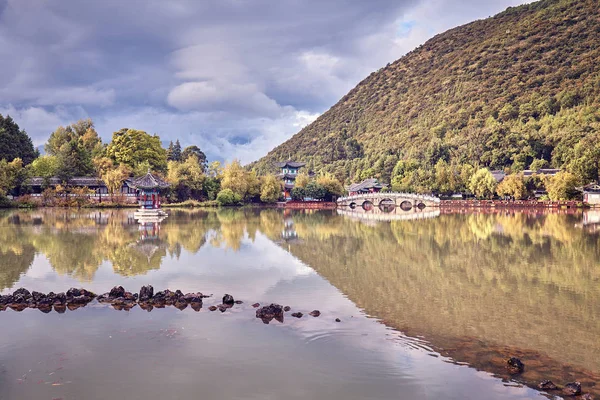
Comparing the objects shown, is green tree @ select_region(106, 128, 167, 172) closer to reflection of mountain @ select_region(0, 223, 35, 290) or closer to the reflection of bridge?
the reflection of bridge

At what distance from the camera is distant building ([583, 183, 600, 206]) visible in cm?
4959

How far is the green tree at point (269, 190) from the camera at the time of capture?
199 feet

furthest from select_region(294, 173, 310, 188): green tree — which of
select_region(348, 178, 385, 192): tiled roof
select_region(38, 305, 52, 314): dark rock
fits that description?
select_region(38, 305, 52, 314): dark rock

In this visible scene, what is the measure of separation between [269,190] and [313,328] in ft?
167

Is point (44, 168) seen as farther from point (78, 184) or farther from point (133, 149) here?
point (133, 149)

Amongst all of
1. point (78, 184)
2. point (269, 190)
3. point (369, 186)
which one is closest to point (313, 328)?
point (78, 184)

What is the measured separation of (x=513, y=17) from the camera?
152 m

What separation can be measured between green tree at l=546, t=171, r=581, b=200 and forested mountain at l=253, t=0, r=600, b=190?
1994 mm

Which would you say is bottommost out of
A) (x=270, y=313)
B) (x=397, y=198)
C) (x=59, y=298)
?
(x=270, y=313)

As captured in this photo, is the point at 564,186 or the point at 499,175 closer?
the point at 564,186

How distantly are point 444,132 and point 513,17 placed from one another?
2846 inches

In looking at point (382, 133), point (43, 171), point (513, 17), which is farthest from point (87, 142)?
point (513, 17)

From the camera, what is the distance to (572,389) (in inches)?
269

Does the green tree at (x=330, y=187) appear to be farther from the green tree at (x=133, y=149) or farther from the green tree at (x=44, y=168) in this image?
the green tree at (x=44, y=168)
